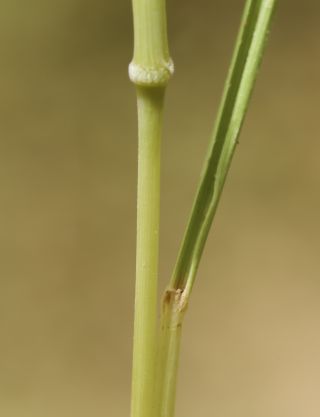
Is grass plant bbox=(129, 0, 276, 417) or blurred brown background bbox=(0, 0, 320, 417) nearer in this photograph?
grass plant bbox=(129, 0, 276, 417)

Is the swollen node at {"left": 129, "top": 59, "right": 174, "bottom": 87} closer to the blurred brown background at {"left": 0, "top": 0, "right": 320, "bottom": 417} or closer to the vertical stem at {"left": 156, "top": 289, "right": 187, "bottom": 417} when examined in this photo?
the vertical stem at {"left": 156, "top": 289, "right": 187, "bottom": 417}

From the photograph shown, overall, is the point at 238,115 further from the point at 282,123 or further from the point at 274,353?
the point at 274,353

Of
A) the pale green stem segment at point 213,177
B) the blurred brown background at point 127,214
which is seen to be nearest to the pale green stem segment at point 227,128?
the pale green stem segment at point 213,177

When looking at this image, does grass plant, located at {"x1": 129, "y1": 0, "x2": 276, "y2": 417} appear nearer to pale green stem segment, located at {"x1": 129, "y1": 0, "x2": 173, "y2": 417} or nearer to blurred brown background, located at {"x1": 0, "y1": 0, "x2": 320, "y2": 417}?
pale green stem segment, located at {"x1": 129, "y1": 0, "x2": 173, "y2": 417}

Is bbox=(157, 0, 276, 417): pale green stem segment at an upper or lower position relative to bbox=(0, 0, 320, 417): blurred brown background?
upper

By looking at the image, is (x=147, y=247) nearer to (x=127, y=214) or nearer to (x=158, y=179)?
(x=158, y=179)

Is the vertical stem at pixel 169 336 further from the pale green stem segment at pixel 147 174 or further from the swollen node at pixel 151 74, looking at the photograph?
the swollen node at pixel 151 74

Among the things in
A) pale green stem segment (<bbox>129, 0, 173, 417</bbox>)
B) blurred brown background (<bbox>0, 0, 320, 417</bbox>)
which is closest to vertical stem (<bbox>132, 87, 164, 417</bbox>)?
pale green stem segment (<bbox>129, 0, 173, 417</bbox>)

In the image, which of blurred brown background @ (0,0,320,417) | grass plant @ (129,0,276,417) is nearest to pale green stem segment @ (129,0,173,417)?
grass plant @ (129,0,276,417)
